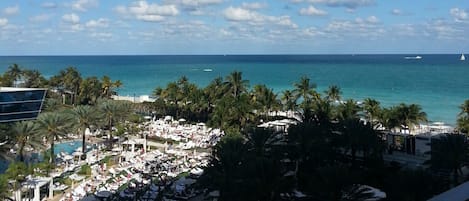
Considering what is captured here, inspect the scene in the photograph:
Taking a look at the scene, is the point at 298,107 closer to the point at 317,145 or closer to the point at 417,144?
the point at 417,144

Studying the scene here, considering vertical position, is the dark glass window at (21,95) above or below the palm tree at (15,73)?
below

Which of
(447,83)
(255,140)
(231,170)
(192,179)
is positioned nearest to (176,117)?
(192,179)

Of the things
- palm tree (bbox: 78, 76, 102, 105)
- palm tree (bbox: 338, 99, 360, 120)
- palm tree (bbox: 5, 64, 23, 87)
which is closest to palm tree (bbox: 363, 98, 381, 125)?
palm tree (bbox: 338, 99, 360, 120)

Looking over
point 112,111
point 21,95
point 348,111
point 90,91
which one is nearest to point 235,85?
point 112,111

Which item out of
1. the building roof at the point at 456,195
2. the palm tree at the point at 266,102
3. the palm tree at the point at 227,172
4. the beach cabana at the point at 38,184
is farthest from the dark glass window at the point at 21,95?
the building roof at the point at 456,195

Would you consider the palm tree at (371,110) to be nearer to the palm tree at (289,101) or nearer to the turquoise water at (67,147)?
the palm tree at (289,101)

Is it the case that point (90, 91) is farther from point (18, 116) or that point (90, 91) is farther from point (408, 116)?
point (408, 116)
